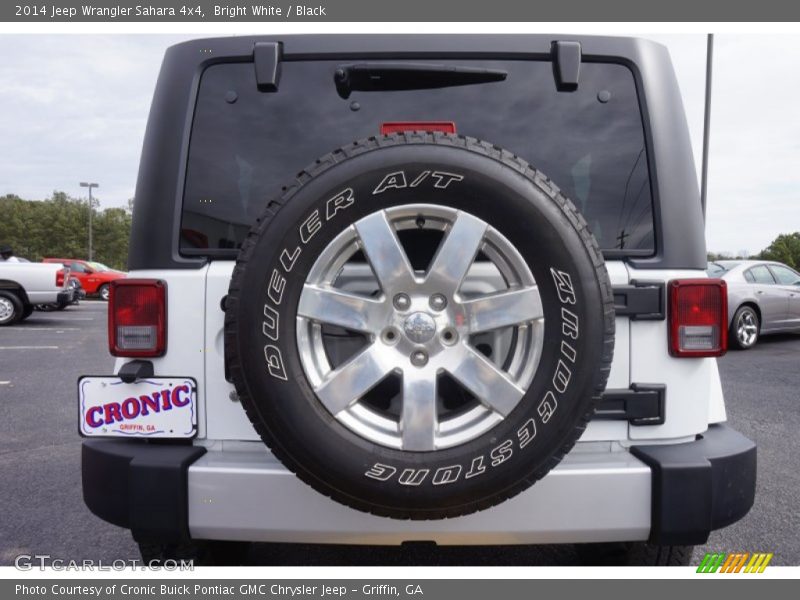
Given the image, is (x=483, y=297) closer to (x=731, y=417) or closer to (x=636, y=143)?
(x=636, y=143)

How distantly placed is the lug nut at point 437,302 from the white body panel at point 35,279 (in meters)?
13.3

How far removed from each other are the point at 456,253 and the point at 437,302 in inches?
5.6

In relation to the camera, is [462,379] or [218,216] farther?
[218,216]

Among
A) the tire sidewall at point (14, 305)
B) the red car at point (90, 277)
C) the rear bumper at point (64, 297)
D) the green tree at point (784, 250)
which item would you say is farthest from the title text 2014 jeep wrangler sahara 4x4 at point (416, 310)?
the green tree at point (784, 250)

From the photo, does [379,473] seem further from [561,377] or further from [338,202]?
[338,202]

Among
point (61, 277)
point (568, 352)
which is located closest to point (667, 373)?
point (568, 352)

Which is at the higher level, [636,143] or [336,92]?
[336,92]

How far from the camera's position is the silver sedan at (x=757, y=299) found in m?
9.21

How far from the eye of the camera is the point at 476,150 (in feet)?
5.29

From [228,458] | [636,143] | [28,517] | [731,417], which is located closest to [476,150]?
[636,143]

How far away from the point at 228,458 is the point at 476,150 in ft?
3.85

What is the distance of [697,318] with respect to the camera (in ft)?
6.16

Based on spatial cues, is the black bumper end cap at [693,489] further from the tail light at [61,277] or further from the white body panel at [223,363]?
the tail light at [61,277]

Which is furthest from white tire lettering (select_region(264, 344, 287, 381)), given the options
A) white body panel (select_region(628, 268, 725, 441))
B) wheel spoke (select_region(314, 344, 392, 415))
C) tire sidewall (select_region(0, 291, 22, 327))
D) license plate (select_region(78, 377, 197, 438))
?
tire sidewall (select_region(0, 291, 22, 327))
